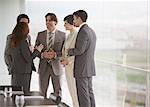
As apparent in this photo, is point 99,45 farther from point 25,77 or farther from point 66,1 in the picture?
point 25,77

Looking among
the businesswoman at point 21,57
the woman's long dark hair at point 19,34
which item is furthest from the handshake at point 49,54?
the woman's long dark hair at point 19,34

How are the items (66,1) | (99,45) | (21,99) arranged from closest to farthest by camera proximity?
1. (21,99)
2. (99,45)
3. (66,1)

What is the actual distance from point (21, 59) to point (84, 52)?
2.76ft

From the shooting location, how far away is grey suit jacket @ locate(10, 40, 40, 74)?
4.92 m

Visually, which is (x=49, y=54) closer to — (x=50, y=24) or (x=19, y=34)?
(x=50, y=24)

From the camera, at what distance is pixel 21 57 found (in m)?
5.07

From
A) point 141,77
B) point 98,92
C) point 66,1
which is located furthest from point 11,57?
point 66,1

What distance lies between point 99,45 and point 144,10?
1890 millimetres

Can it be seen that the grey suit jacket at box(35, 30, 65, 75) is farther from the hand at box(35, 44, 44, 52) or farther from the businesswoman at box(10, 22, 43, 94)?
the businesswoman at box(10, 22, 43, 94)

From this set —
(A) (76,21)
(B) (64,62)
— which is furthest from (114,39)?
(A) (76,21)

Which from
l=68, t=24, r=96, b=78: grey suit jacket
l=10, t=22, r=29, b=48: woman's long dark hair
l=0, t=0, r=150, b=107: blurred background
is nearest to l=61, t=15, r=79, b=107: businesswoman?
l=68, t=24, r=96, b=78: grey suit jacket

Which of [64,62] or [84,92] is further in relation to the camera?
[64,62]

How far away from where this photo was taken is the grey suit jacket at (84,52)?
4.82 metres

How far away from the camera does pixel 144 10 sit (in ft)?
18.2
